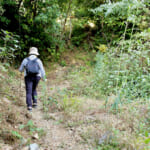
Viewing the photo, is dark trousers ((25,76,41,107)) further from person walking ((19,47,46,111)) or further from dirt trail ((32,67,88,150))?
dirt trail ((32,67,88,150))

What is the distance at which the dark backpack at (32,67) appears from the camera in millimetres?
4602

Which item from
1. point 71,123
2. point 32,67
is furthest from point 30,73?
point 71,123

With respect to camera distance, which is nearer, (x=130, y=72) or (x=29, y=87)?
(x=29, y=87)

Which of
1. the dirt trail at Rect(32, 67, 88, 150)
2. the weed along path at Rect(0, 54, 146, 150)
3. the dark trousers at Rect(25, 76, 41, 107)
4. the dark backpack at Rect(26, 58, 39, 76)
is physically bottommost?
the dirt trail at Rect(32, 67, 88, 150)

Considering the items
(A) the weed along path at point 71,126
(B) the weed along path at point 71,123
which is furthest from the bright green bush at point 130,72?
(B) the weed along path at point 71,123

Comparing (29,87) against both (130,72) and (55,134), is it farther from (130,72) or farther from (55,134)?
(130,72)

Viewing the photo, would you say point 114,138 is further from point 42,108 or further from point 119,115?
point 42,108

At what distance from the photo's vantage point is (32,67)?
15.2 ft

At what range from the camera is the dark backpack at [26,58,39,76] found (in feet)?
15.1

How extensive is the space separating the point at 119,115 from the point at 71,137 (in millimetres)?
1183

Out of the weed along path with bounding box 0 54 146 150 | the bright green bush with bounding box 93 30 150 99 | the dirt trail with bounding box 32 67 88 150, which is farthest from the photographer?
the bright green bush with bounding box 93 30 150 99

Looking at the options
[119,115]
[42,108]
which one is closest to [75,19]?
[42,108]

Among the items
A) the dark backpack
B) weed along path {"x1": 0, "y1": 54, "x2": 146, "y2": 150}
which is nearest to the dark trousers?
the dark backpack

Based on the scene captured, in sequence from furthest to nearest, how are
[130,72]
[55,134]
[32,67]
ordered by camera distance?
[130,72]
[32,67]
[55,134]
